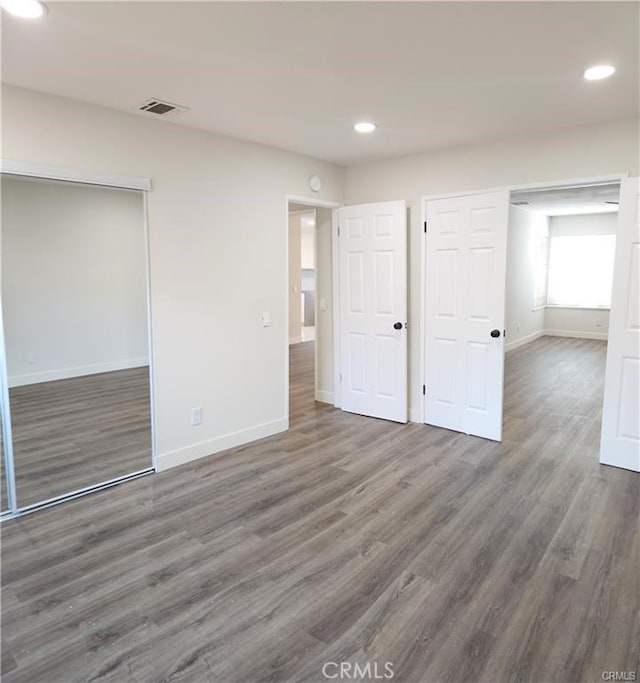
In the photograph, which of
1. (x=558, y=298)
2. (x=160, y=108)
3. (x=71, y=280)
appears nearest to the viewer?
(x=160, y=108)

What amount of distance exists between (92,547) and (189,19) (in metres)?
2.69

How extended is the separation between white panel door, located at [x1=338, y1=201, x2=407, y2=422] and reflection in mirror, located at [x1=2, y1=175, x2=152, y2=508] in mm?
2183

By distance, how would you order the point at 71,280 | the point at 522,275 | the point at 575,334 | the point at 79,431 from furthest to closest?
the point at 575,334, the point at 522,275, the point at 79,431, the point at 71,280

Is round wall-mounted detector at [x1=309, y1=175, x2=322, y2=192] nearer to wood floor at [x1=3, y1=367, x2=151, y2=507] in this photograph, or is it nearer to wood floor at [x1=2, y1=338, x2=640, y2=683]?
wood floor at [x1=3, y1=367, x2=151, y2=507]

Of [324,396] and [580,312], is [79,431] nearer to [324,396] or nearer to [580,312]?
[324,396]

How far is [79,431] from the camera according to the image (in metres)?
3.90

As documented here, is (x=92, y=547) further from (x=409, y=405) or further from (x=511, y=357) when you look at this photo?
(x=511, y=357)

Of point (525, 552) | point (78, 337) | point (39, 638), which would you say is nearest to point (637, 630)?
point (525, 552)

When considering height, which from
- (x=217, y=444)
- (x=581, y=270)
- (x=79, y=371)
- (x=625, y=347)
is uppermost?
(x=581, y=270)

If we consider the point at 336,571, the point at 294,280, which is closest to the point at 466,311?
the point at 336,571

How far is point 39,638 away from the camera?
194cm

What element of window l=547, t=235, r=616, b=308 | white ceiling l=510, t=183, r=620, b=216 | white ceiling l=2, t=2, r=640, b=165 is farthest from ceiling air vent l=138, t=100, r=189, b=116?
window l=547, t=235, r=616, b=308

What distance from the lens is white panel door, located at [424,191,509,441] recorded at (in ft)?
13.2

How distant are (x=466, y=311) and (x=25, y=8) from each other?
11.8ft
